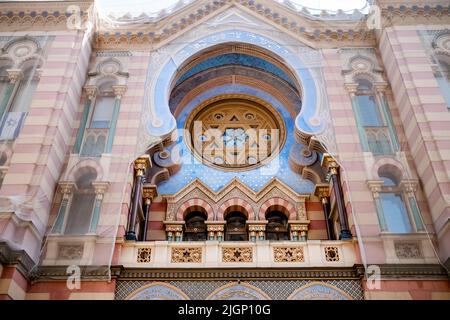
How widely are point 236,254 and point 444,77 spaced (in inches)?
283

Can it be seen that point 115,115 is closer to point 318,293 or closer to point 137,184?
point 137,184

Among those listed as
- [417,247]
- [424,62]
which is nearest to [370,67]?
[424,62]

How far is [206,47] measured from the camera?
13680 mm

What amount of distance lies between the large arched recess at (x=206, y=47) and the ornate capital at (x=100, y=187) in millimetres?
1805

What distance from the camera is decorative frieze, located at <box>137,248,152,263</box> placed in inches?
391

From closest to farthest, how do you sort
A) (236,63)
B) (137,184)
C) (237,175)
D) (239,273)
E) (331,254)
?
1. (239,273)
2. (331,254)
3. (137,184)
4. (237,175)
5. (236,63)

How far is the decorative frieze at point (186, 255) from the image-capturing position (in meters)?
9.96

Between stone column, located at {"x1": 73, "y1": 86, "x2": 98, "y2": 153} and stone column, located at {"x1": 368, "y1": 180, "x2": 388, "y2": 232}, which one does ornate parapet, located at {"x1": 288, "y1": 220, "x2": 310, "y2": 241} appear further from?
stone column, located at {"x1": 73, "y1": 86, "x2": 98, "y2": 153}

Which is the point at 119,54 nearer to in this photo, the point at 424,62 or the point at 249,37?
the point at 249,37

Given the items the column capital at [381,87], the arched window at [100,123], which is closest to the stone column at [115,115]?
the arched window at [100,123]

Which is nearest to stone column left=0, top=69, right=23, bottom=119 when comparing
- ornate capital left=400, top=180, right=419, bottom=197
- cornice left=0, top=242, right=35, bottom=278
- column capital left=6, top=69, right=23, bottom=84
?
column capital left=6, top=69, right=23, bottom=84

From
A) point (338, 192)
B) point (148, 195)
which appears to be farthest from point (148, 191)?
point (338, 192)

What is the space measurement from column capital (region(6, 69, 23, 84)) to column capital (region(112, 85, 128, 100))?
8.00 ft
